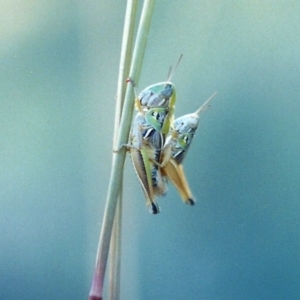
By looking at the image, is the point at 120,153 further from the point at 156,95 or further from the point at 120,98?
the point at 156,95

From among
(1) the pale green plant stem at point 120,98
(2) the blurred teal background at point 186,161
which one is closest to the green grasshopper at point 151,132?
(1) the pale green plant stem at point 120,98

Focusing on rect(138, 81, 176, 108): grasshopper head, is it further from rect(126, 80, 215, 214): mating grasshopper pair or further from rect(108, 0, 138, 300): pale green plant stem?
rect(108, 0, 138, 300): pale green plant stem

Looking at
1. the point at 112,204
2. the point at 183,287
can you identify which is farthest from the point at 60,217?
the point at 112,204

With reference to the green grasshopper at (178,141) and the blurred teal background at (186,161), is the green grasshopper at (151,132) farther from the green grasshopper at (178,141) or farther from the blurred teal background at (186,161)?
the blurred teal background at (186,161)

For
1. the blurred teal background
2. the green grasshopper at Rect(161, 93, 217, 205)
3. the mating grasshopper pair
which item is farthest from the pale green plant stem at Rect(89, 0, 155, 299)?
the blurred teal background

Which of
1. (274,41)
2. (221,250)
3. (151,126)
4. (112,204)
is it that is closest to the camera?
(112,204)

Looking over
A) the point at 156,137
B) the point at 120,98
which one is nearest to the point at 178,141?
the point at 156,137

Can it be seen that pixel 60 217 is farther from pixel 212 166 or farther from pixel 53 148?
pixel 212 166
